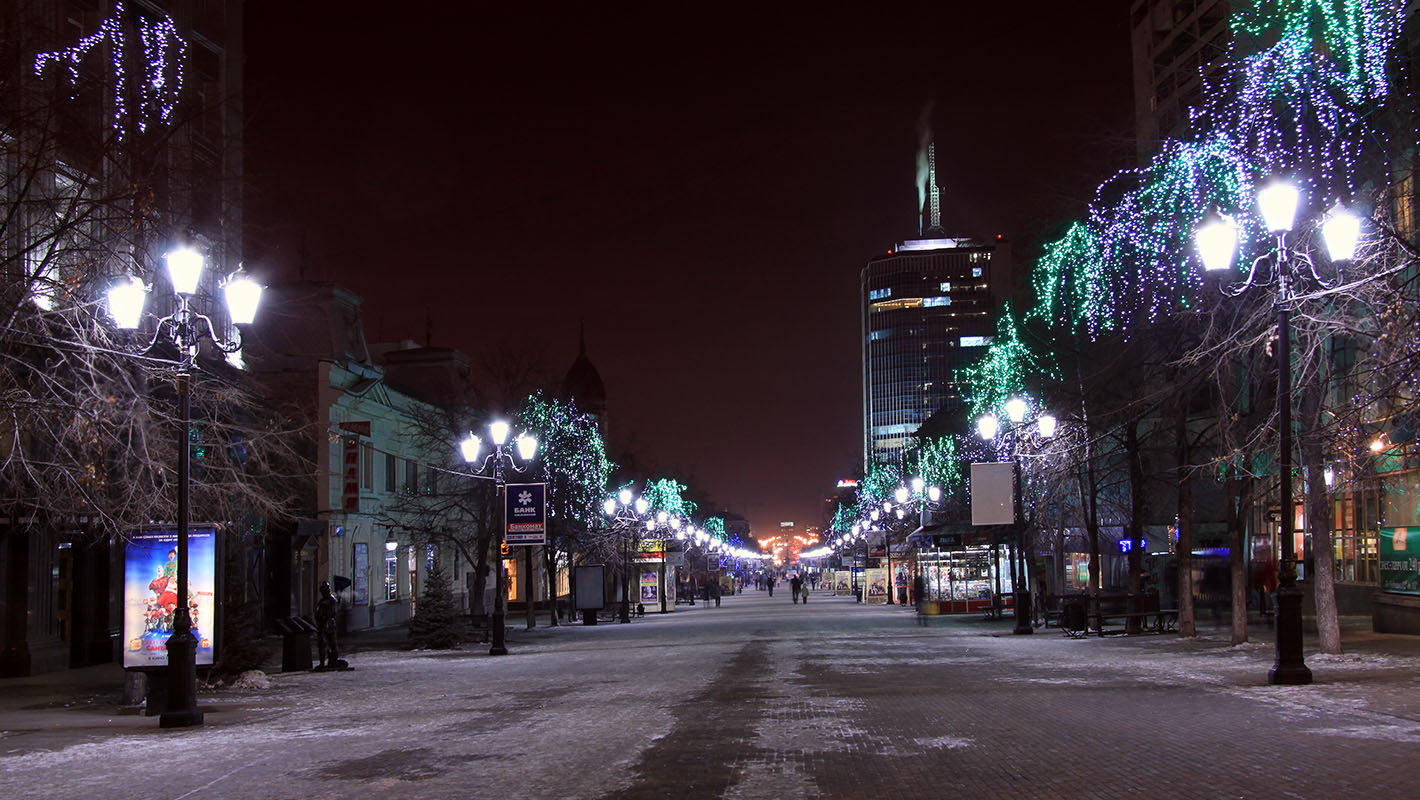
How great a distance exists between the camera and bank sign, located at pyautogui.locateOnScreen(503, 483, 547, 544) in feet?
112

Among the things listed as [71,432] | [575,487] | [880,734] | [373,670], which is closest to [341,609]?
[575,487]

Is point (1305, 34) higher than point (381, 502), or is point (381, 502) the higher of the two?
point (1305, 34)

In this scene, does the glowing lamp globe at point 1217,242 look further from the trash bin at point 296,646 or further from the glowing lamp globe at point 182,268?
the trash bin at point 296,646

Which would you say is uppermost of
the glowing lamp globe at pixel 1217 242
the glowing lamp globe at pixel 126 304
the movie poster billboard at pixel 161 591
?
the glowing lamp globe at pixel 1217 242

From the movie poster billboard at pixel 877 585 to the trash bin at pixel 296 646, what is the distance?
51997 mm

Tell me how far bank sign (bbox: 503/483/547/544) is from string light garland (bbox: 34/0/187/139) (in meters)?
15.8

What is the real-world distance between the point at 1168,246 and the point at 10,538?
924 inches

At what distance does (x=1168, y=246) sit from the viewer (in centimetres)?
2472

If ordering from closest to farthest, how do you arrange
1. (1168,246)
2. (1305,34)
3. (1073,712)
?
(1073,712)
(1305,34)
(1168,246)

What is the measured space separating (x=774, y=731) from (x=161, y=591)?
9.98m

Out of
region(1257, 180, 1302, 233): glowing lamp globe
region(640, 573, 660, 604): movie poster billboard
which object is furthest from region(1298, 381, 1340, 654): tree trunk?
region(640, 573, 660, 604): movie poster billboard

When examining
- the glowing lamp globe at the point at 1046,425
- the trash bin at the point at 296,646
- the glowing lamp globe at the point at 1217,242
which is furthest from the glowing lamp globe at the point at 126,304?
the glowing lamp globe at the point at 1046,425

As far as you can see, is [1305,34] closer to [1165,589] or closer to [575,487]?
[1165,589]

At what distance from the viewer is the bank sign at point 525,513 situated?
34.0 metres
